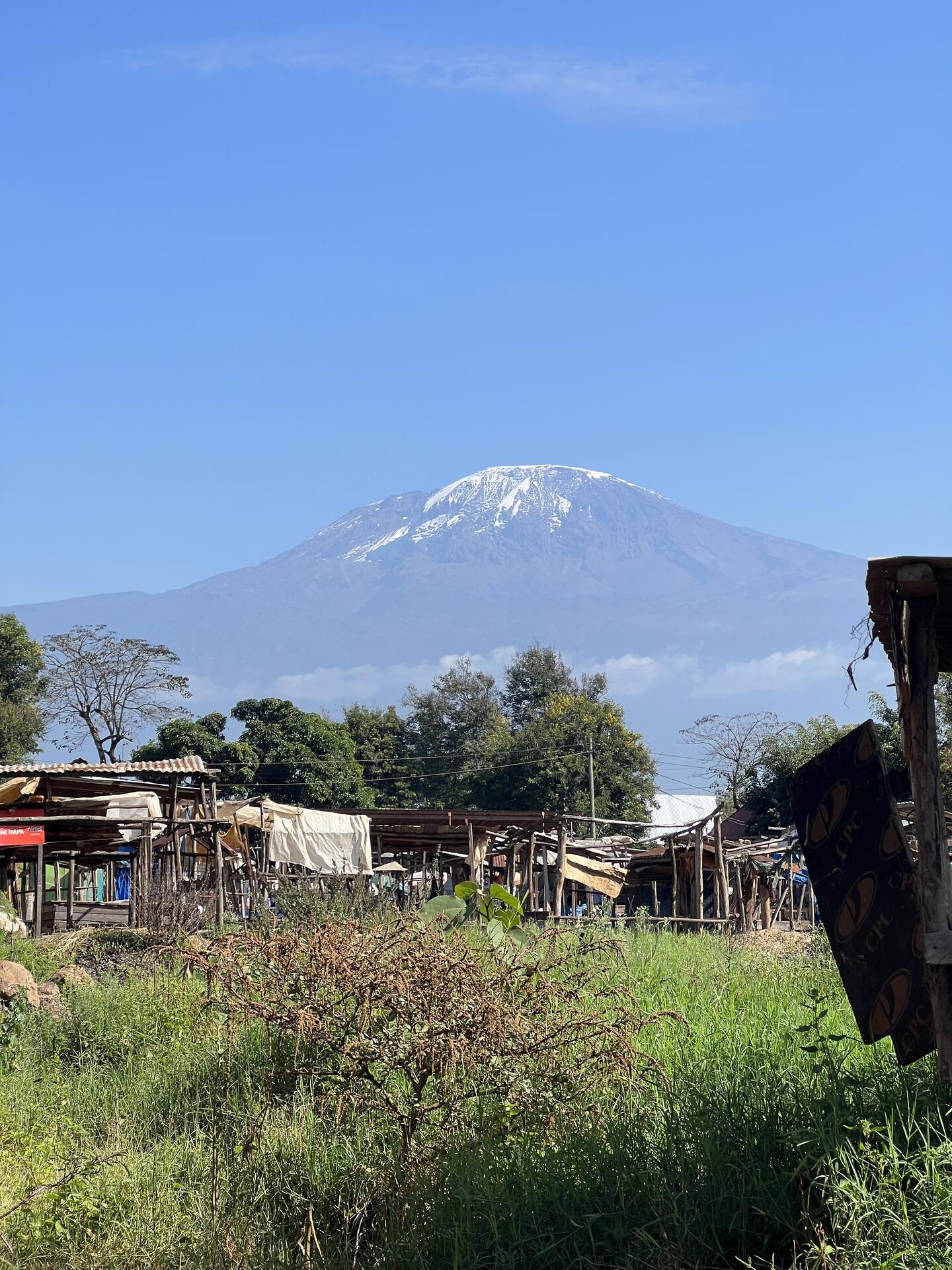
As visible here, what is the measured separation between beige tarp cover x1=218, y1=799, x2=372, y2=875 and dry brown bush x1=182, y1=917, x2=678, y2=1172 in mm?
17829

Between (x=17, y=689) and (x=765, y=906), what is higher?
(x=17, y=689)

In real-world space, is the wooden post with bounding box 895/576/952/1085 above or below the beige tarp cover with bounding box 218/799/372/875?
above

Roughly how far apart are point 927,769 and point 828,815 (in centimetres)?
82

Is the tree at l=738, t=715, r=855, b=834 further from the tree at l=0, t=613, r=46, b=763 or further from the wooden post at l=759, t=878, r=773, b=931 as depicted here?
the tree at l=0, t=613, r=46, b=763

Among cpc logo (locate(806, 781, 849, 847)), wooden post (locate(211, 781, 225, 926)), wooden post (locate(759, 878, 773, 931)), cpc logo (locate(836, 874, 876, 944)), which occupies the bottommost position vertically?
wooden post (locate(759, 878, 773, 931))

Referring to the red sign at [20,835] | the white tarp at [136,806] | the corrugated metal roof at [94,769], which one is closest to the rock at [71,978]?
the red sign at [20,835]

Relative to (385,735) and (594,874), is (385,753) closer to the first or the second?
(385,735)

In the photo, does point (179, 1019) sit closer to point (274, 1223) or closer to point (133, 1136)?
point (133, 1136)

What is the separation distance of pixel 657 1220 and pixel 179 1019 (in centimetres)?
647

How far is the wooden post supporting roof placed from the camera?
4996 millimetres

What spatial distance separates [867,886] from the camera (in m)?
5.70

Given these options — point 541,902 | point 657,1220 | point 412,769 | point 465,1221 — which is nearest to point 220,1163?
point 465,1221

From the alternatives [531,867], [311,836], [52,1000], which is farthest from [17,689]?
[52,1000]

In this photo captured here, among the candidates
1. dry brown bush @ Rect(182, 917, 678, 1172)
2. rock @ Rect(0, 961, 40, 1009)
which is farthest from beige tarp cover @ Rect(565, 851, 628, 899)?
dry brown bush @ Rect(182, 917, 678, 1172)
